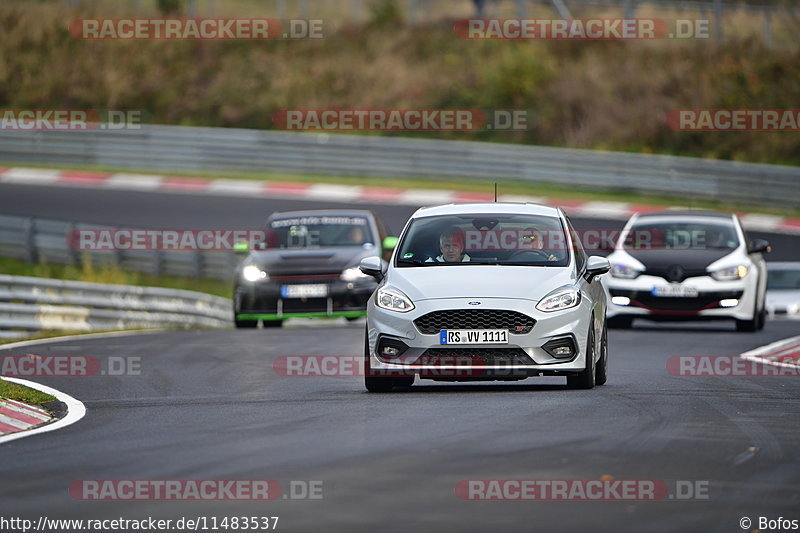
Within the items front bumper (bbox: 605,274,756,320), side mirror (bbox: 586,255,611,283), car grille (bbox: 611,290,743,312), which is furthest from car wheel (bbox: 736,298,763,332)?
side mirror (bbox: 586,255,611,283)

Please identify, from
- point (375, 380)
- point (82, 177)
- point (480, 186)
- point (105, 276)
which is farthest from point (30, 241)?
point (375, 380)

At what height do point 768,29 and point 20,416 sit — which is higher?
point 768,29

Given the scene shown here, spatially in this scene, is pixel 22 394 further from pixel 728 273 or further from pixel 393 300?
pixel 728 273

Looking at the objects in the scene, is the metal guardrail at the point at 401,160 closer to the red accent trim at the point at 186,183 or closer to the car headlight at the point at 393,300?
the red accent trim at the point at 186,183

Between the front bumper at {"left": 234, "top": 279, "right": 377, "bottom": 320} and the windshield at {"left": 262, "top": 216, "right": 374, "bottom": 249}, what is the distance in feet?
3.00

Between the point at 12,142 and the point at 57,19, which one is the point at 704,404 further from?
the point at 57,19

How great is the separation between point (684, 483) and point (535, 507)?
0.98m

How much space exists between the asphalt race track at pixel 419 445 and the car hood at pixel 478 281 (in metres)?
0.79

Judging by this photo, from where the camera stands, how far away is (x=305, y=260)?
825 inches

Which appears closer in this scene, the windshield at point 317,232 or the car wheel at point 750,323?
the car wheel at point 750,323

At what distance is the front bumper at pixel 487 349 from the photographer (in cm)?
1205

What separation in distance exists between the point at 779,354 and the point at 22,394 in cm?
824

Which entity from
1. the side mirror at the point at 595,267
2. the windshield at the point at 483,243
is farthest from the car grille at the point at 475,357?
the side mirror at the point at 595,267

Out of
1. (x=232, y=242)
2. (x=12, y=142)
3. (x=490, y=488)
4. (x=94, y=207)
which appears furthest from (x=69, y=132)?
(x=490, y=488)
